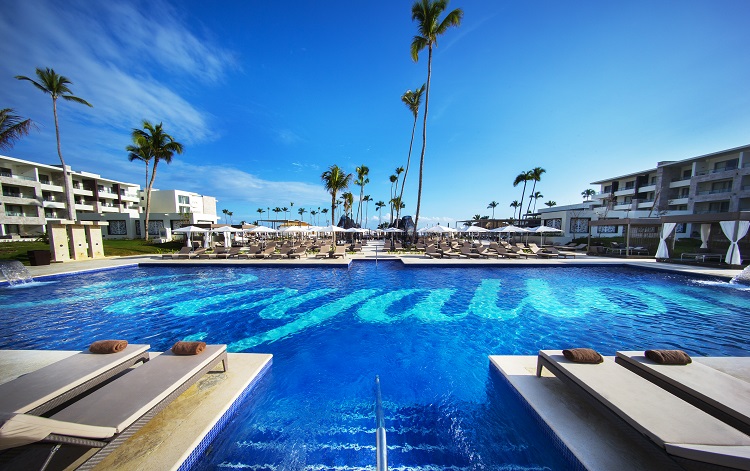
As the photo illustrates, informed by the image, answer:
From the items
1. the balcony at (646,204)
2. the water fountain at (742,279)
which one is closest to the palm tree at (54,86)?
the water fountain at (742,279)

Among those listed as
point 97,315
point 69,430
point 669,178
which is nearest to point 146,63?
point 97,315

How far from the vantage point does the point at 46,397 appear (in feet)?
7.92

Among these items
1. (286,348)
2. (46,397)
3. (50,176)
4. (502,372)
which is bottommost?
(286,348)

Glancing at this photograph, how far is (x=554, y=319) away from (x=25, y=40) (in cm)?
2142

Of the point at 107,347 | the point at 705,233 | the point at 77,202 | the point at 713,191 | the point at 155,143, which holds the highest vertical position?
the point at 155,143

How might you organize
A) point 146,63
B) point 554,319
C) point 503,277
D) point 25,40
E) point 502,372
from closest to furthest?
1. point 502,372
2. point 554,319
3. point 25,40
4. point 503,277
5. point 146,63

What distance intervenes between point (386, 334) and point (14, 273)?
16.0 metres

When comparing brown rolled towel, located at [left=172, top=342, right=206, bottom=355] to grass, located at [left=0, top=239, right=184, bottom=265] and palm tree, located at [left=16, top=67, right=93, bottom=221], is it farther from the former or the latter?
palm tree, located at [left=16, top=67, right=93, bottom=221]

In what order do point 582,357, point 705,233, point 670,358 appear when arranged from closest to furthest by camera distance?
point 670,358, point 582,357, point 705,233

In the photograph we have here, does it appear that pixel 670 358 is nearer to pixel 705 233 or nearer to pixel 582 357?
pixel 582 357

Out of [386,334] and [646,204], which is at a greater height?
[646,204]

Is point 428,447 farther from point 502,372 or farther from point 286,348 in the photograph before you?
point 286,348

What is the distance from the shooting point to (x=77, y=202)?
34062 millimetres

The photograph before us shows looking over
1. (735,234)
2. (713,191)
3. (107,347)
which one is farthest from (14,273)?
(713,191)
